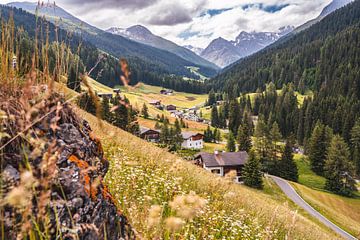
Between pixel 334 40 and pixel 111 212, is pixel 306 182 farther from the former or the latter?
pixel 334 40

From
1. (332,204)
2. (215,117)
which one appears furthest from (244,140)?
(215,117)

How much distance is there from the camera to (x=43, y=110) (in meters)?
2.81

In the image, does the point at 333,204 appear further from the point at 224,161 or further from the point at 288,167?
the point at 224,161

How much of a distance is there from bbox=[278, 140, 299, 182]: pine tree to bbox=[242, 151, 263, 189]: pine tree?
20.1 meters

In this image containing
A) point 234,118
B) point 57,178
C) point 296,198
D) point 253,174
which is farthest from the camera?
point 234,118

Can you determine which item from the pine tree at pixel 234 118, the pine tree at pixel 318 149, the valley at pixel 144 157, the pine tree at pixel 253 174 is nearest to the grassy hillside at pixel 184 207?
the valley at pixel 144 157

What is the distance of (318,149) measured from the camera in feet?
280

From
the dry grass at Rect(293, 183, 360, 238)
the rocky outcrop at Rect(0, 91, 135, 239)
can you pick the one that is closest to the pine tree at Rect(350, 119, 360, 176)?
the dry grass at Rect(293, 183, 360, 238)

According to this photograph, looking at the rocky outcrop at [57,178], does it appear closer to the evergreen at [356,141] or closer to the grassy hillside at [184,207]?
the grassy hillside at [184,207]

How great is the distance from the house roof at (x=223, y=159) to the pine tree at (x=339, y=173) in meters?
21.4

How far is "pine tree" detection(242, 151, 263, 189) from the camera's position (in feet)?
171

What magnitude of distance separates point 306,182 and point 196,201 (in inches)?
3049

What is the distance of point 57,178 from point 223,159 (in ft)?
209

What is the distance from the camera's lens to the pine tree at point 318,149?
83625 millimetres
